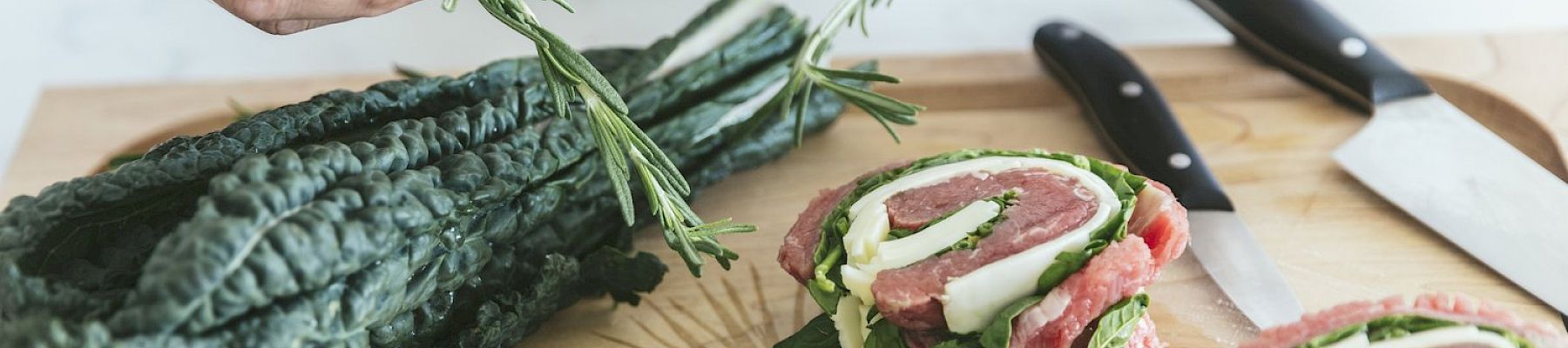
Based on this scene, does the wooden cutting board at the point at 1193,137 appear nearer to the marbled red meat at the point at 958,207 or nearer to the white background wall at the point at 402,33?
the marbled red meat at the point at 958,207

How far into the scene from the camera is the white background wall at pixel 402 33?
443 centimetres

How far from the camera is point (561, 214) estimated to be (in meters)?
2.71

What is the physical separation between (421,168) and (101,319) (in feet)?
1.91

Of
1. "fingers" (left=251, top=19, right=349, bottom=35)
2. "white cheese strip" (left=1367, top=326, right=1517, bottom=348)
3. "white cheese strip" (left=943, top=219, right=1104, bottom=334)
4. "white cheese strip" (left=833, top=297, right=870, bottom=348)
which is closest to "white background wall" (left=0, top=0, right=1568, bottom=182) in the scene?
"fingers" (left=251, top=19, right=349, bottom=35)

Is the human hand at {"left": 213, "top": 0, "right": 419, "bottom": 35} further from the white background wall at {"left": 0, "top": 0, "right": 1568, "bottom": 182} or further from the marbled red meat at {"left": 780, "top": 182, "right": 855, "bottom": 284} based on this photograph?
the white background wall at {"left": 0, "top": 0, "right": 1568, "bottom": 182}

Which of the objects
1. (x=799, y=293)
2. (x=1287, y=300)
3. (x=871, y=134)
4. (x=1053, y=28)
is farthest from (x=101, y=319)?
(x=1053, y=28)

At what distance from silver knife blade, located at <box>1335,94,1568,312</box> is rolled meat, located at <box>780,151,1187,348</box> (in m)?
0.88

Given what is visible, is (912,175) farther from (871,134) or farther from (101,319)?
(101,319)

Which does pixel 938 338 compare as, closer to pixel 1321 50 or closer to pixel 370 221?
pixel 370 221

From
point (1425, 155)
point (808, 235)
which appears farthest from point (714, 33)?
point (1425, 155)

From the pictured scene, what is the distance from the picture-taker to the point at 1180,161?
117 inches

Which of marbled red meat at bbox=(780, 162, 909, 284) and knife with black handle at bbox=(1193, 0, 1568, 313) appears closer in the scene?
marbled red meat at bbox=(780, 162, 909, 284)

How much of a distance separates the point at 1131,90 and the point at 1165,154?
0.96ft

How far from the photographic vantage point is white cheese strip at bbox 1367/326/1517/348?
210 cm
